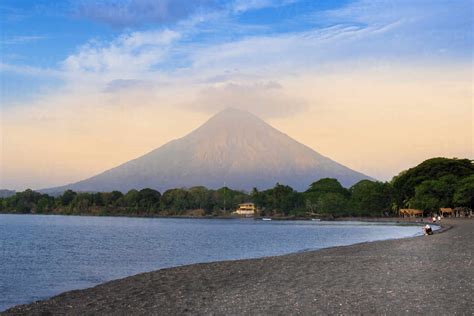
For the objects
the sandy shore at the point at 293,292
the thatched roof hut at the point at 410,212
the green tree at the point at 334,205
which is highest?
the green tree at the point at 334,205

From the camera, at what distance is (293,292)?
16.8m

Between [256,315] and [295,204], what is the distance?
612 ft

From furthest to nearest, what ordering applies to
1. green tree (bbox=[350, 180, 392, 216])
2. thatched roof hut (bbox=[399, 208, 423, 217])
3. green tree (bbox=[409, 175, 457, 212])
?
green tree (bbox=[350, 180, 392, 216])
thatched roof hut (bbox=[399, 208, 423, 217])
green tree (bbox=[409, 175, 457, 212])

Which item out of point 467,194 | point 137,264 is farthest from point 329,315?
point 467,194

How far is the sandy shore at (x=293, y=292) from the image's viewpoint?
14.1 m

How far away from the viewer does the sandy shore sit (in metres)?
14.1

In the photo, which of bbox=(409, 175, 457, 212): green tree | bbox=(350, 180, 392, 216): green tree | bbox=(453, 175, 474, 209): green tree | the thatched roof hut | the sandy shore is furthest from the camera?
bbox=(350, 180, 392, 216): green tree

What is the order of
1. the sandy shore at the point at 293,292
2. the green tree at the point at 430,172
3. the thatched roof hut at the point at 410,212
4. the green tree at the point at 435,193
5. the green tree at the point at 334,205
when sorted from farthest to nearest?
1. the green tree at the point at 334,205
2. the green tree at the point at 430,172
3. the thatched roof hut at the point at 410,212
4. the green tree at the point at 435,193
5. the sandy shore at the point at 293,292

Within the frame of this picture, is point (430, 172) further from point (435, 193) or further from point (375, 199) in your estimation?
point (375, 199)

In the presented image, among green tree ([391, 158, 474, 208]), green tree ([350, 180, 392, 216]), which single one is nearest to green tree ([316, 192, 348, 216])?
green tree ([350, 180, 392, 216])

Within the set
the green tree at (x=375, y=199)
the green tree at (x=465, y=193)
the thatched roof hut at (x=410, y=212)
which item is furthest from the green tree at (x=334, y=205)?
the green tree at (x=465, y=193)

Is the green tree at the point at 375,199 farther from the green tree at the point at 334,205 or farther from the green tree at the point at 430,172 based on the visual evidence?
the green tree at the point at 334,205

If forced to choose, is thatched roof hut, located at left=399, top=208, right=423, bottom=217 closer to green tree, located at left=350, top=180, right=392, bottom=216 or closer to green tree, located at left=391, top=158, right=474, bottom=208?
green tree, located at left=391, top=158, right=474, bottom=208

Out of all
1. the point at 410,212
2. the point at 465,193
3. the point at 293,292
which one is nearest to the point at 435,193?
the point at 410,212
